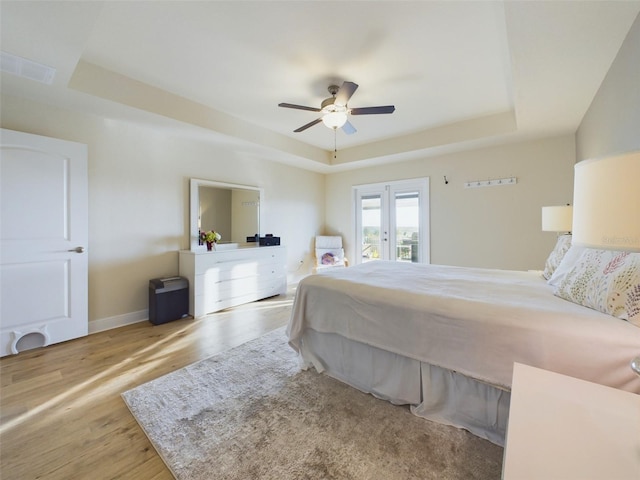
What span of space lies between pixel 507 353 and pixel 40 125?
420 cm

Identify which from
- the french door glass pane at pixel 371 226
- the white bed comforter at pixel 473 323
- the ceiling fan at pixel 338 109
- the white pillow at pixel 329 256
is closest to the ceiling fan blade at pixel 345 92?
the ceiling fan at pixel 338 109

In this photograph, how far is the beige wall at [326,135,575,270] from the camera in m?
3.51

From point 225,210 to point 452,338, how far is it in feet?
11.8

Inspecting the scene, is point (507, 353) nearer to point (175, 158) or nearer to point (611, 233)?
point (611, 233)

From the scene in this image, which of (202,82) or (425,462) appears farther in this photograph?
(202,82)

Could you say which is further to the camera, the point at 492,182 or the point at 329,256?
the point at 329,256

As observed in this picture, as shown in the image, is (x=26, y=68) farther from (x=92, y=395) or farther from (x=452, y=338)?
(x=452, y=338)

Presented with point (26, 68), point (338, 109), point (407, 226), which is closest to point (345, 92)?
point (338, 109)

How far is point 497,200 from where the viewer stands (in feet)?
12.7

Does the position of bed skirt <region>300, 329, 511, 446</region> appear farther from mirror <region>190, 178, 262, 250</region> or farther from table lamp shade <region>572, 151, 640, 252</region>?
mirror <region>190, 178, 262, 250</region>

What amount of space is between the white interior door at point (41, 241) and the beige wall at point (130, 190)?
0.75 ft

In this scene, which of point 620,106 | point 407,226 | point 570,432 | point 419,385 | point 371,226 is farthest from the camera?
point 371,226

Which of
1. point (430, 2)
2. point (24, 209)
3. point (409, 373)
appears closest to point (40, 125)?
point (24, 209)

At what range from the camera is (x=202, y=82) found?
267 centimetres
